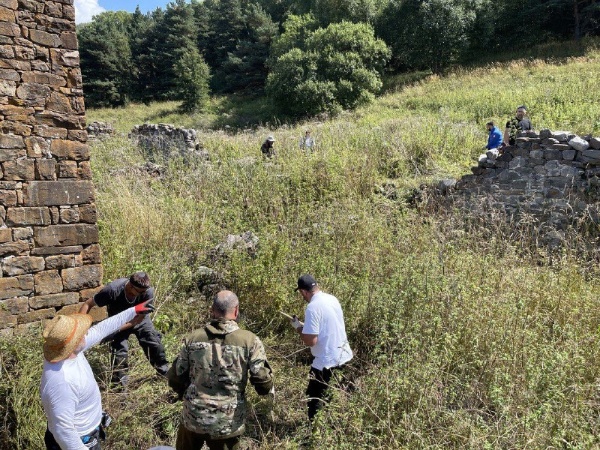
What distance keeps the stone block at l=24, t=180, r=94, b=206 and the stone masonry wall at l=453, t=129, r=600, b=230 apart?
5.56 m

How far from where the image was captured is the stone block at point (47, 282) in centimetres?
Result: 440

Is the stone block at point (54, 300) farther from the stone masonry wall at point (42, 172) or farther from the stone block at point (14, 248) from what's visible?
the stone block at point (14, 248)

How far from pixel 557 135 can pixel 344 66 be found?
19.7 metres

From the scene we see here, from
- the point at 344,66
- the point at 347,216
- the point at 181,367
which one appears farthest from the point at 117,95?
the point at 181,367

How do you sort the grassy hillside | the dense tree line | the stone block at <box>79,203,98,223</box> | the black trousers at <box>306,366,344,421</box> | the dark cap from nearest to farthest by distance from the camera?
the grassy hillside → the black trousers at <box>306,366,344,421</box> → the dark cap → the stone block at <box>79,203,98,223</box> → the dense tree line

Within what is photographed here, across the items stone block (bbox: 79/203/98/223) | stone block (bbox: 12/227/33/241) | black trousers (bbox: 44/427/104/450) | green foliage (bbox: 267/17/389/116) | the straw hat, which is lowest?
black trousers (bbox: 44/427/104/450)

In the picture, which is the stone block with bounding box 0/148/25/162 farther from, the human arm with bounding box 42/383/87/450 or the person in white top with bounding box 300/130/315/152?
the person in white top with bounding box 300/130/315/152

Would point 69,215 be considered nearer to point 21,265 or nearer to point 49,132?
point 21,265

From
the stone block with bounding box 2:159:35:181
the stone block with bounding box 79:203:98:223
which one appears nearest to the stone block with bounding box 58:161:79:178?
the stone block with bounding box 2:159:35:181

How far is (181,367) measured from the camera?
111 inches

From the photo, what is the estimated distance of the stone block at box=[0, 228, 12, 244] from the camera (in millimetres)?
4189

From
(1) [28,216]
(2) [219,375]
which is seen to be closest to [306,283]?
(2) [219,375]

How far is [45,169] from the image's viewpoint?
14.4ft

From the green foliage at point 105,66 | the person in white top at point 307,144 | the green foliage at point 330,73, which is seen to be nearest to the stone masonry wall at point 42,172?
the person in white top at point 307,144
